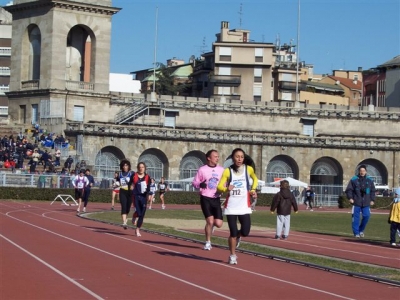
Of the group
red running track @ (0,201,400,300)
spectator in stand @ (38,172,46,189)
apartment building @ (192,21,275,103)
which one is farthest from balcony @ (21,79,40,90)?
red running track @ (0,201,400,300)

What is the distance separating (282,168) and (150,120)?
12223mm

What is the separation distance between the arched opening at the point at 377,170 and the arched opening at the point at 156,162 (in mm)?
17839

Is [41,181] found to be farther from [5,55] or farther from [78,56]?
[5,55]

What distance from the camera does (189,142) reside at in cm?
8162

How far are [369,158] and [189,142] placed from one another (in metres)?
16.4

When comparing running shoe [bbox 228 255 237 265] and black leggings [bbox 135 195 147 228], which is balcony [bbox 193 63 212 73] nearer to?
black leggings [bbox 135 195 147 228]

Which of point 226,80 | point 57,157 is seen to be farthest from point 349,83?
point 57,157

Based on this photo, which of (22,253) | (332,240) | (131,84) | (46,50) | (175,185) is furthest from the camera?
(131,84)

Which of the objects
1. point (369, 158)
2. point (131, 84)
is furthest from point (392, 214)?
point (131, 84)

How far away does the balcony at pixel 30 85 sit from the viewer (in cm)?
7831

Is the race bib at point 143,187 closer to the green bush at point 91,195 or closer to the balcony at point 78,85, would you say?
the green bush at point 91,195

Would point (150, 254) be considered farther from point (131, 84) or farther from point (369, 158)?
point (131, 84)

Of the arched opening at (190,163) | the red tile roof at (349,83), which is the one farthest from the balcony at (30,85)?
the red tile roof at (349,83)

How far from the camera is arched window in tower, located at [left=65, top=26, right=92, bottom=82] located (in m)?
79.9
